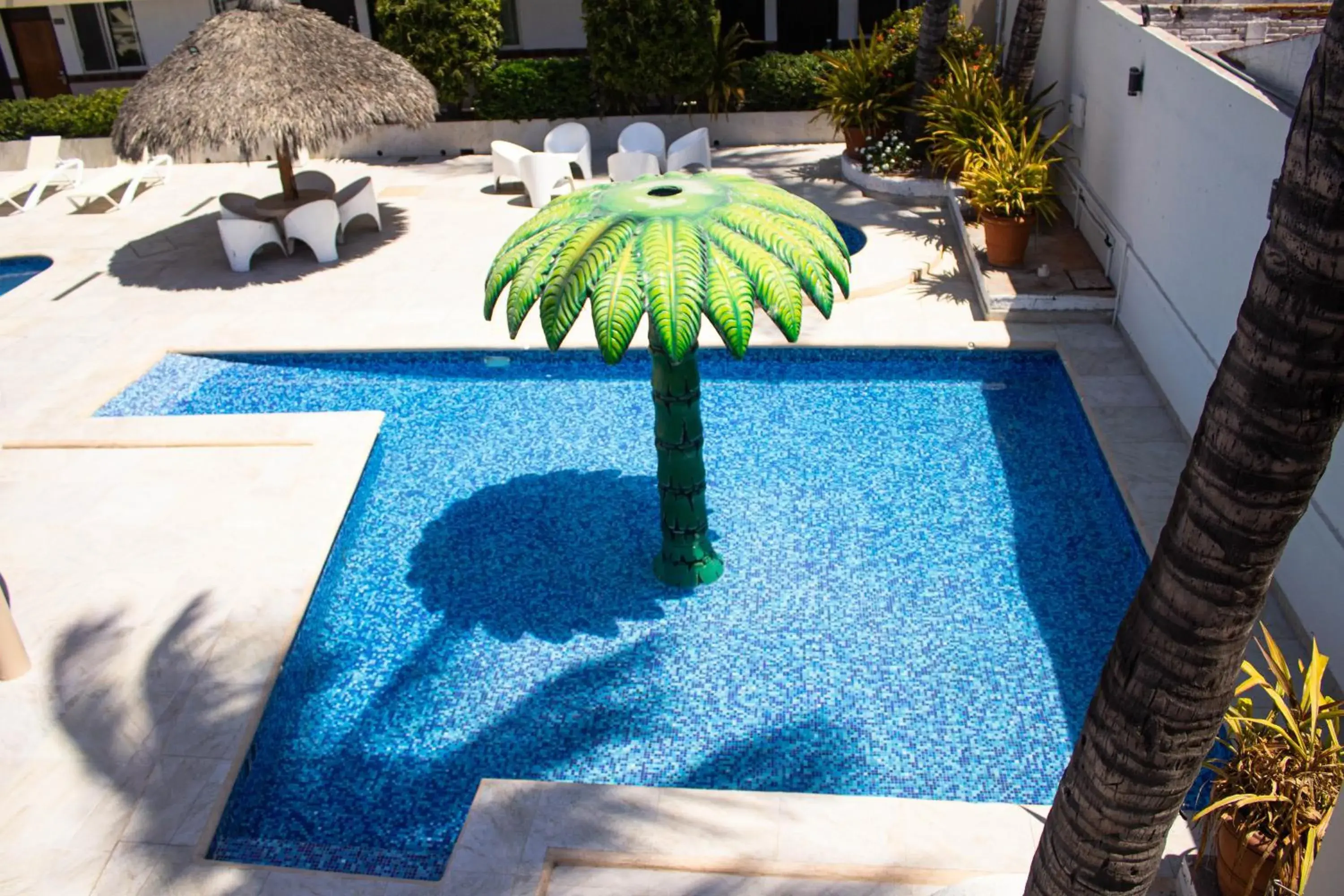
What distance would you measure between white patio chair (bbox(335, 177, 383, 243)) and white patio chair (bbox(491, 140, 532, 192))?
82.2 inches

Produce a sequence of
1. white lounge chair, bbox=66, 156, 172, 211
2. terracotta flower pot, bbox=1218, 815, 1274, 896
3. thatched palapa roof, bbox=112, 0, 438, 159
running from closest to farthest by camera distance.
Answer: terracotta flower pot, bbox=1218, 815, 1274, 896 → thatched palapa roof, bbox=112, 0, 438, 159 → white lounge chair, bbox=66, 156, 172, 211

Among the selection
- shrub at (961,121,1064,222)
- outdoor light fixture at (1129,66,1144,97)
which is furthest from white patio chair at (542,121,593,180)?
outdoor light fixture at (1129,66,1144,97)

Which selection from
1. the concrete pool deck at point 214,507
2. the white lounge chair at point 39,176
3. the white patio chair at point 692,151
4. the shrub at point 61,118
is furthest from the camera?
the shrub at point 61,118

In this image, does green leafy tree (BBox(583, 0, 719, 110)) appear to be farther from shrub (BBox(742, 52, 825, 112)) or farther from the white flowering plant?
the white flowering plant

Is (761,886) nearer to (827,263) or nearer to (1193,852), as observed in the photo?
(1193,852)

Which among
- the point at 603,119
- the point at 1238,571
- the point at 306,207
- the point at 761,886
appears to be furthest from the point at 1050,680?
the point at 603,119

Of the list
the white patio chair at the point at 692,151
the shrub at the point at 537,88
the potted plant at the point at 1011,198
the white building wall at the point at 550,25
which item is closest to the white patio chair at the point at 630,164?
the white patio chair at the point at 692,151

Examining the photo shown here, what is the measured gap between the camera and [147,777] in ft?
20.5

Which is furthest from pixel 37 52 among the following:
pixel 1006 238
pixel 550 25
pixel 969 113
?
pixel 1006 238

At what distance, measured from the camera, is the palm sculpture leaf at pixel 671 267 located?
6.09 m

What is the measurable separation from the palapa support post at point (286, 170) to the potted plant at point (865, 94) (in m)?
8.27

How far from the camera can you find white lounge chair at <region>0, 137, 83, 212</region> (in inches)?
683

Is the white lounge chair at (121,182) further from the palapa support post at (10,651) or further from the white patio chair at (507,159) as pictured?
the palapa support post at (10,651)

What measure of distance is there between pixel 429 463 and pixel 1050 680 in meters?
5.70
